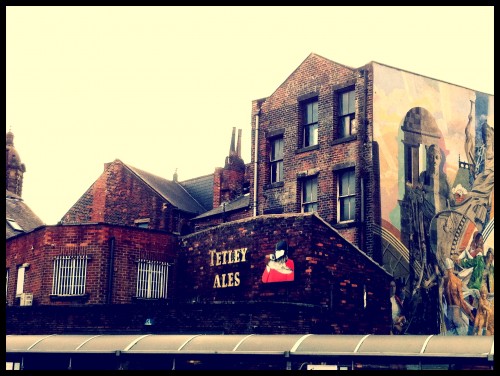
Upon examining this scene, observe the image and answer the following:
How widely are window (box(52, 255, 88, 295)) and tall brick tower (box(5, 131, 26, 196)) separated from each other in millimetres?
33897

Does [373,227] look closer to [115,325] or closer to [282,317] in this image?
[282,317]

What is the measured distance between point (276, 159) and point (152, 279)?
7620 mm


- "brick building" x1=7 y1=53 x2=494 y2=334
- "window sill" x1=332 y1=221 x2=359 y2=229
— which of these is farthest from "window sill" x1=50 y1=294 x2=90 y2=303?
"window sill" x1=332 y1=221 x2=359 y2=229

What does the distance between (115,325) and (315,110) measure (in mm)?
12077

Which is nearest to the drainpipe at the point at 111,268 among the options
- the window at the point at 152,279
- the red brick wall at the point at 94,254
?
the red brick wall at the point at 94,254

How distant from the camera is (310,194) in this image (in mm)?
34062

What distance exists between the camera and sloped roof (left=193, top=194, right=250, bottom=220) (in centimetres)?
3750

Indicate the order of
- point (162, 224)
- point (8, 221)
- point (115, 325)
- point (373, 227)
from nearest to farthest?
point (115, 325)
point (373, 227)
point (162, 224)
point (8, 221)

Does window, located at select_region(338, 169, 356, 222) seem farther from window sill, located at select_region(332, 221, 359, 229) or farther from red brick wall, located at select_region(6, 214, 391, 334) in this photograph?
red brick wall, located at select_region(6, 214, 391, 334)

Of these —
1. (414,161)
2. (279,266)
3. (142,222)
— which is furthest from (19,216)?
(279,266)

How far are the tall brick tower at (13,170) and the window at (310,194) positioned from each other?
35474 mm

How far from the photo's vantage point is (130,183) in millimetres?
40656

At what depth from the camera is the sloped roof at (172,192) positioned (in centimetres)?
4028

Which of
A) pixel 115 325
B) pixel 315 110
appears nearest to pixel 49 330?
pixel 115 325
